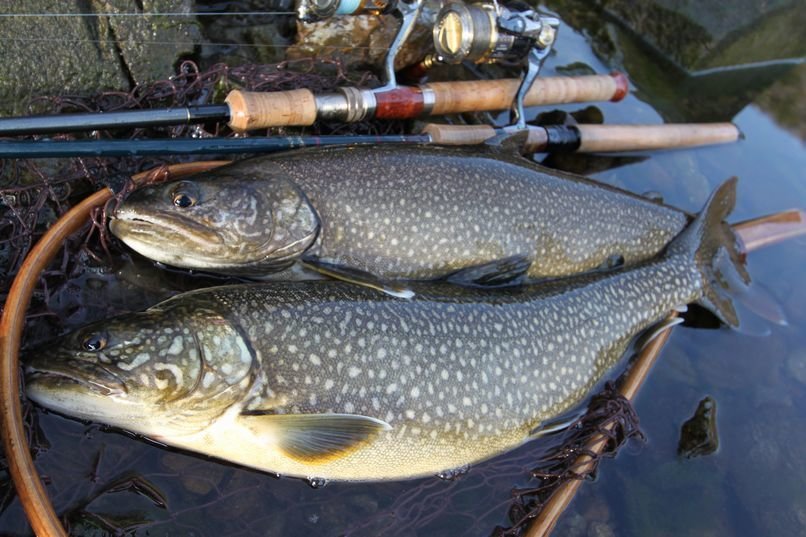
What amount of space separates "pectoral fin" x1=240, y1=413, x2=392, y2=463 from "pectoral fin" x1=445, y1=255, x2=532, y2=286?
42.6 inches

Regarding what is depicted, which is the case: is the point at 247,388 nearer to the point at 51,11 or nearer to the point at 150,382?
the point at 150,382

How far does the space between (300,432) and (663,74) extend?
5.74 m

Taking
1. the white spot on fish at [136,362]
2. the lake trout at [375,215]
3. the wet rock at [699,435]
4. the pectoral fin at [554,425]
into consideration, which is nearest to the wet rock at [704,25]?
the lake trout at [375,215]

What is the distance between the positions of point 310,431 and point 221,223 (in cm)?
109

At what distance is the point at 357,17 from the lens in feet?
14.9

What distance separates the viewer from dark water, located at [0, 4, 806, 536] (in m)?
2.86

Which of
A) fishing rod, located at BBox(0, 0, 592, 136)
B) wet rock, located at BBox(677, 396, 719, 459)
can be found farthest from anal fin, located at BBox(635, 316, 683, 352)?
fishing rod, located at BBox(0, 0, 592, 136)

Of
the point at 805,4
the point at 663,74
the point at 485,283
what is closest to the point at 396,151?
the point at 485,283

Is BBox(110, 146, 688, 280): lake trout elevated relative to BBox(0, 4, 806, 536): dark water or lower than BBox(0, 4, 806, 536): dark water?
elevated

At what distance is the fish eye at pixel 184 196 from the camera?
3006mm

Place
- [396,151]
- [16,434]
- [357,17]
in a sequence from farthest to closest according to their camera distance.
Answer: [357,17] < [396,151] < [16,434]

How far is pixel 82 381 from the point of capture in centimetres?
251

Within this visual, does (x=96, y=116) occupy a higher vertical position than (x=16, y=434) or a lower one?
higher

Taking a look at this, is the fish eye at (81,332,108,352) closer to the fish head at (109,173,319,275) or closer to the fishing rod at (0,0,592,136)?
the fish head at (109,173,319,275)
